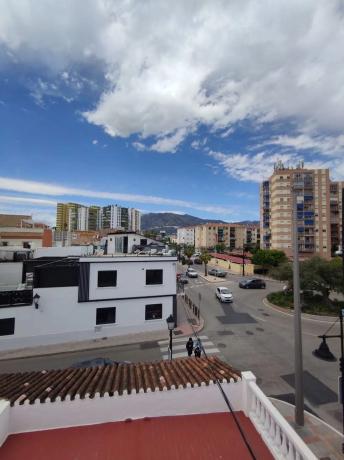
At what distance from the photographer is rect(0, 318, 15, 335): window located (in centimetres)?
1670

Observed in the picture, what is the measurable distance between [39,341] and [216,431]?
1629 centimetres

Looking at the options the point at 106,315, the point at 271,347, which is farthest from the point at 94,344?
the point at 271,347

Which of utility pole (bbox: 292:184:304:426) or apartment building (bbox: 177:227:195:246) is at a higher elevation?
apartment building (bbox: 177:227:195:246)

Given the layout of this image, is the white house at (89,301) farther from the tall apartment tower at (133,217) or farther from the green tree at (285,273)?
the tall apartment tower at (133,217)

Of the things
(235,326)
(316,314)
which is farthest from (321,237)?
(235,326)

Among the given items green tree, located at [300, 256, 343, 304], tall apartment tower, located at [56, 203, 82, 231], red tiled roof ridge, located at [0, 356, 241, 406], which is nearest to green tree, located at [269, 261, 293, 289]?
green tree, located at [300, 256, 343, 304]

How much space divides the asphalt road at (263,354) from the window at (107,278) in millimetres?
4474

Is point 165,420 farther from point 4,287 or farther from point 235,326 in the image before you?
point 4,287

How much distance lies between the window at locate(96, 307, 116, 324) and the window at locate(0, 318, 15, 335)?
18.2 ft

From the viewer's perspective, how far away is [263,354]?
1551 centimetres

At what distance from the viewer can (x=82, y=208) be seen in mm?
124875

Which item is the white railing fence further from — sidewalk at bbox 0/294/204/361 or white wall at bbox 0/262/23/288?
white wall at bbox 0/262/23/288

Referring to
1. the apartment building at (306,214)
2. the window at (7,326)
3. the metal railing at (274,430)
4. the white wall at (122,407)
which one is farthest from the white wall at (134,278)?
the apartment building at (306,214)

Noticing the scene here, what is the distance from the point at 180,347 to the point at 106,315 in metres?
6.12
